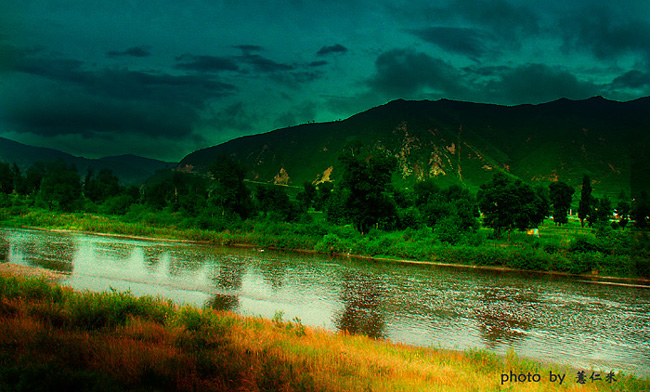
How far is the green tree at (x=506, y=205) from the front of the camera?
6244 cm

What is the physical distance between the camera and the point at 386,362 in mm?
12586

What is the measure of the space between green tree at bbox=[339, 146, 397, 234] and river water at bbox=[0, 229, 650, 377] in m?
19.0

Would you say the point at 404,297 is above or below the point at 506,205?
A: below

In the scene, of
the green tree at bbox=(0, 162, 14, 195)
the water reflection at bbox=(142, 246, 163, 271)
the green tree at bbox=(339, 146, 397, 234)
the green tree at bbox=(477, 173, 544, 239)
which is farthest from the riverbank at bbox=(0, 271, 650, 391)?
the green tree at bbox=(0, 162, 14, 195)

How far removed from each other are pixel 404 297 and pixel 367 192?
40010mm

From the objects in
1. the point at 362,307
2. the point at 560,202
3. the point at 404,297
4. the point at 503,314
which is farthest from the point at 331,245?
the point at 560,202

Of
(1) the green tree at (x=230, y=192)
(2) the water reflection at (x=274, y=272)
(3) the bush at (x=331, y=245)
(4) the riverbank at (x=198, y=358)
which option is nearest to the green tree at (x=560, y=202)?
(3) the bush at (x=331, y=245)

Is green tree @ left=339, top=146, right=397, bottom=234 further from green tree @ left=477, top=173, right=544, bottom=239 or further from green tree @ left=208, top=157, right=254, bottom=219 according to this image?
green tree @ left=208, top=157, right=254, bottom=219

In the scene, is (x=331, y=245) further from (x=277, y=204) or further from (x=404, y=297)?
(x=277, y=204)

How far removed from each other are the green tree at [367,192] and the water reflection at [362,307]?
3058cm

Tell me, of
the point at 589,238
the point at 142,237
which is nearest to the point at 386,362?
the point at 589,238

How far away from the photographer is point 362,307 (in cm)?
2825

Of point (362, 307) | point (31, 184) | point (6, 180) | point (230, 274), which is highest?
point (6, 180)

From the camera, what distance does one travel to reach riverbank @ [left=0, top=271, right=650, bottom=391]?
9734 millimetres
